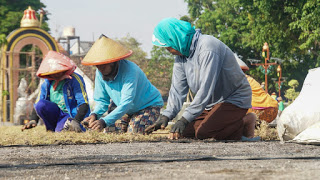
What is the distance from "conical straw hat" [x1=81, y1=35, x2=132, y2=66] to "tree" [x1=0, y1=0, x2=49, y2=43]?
92.1 ft

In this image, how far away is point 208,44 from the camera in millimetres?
5625


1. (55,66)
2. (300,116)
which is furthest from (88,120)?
(300,116)

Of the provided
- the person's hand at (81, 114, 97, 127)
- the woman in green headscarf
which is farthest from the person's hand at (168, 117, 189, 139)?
the person's hand at (81, 114, 97, 127)

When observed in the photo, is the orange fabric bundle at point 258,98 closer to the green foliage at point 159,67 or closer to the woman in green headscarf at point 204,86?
the woman in green headscarf at point 204,86

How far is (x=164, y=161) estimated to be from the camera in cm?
380

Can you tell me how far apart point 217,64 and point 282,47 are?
1807 centimetres

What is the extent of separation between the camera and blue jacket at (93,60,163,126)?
642cm

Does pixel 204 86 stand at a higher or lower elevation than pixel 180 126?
higher

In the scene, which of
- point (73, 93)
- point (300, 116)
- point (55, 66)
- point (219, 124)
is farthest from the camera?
point (73, 93)

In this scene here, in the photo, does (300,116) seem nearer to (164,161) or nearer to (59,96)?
(164,161)

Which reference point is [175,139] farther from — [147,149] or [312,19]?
[312,19]

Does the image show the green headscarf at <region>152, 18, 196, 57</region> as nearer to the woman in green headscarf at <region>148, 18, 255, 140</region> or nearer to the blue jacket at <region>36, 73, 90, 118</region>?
the woman in green headscarf at <region>148, 18, 255, 140</region>

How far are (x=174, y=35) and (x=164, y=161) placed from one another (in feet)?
6.97

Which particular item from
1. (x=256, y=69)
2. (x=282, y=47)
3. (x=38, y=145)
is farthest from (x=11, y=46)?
(x=38, y=145)
